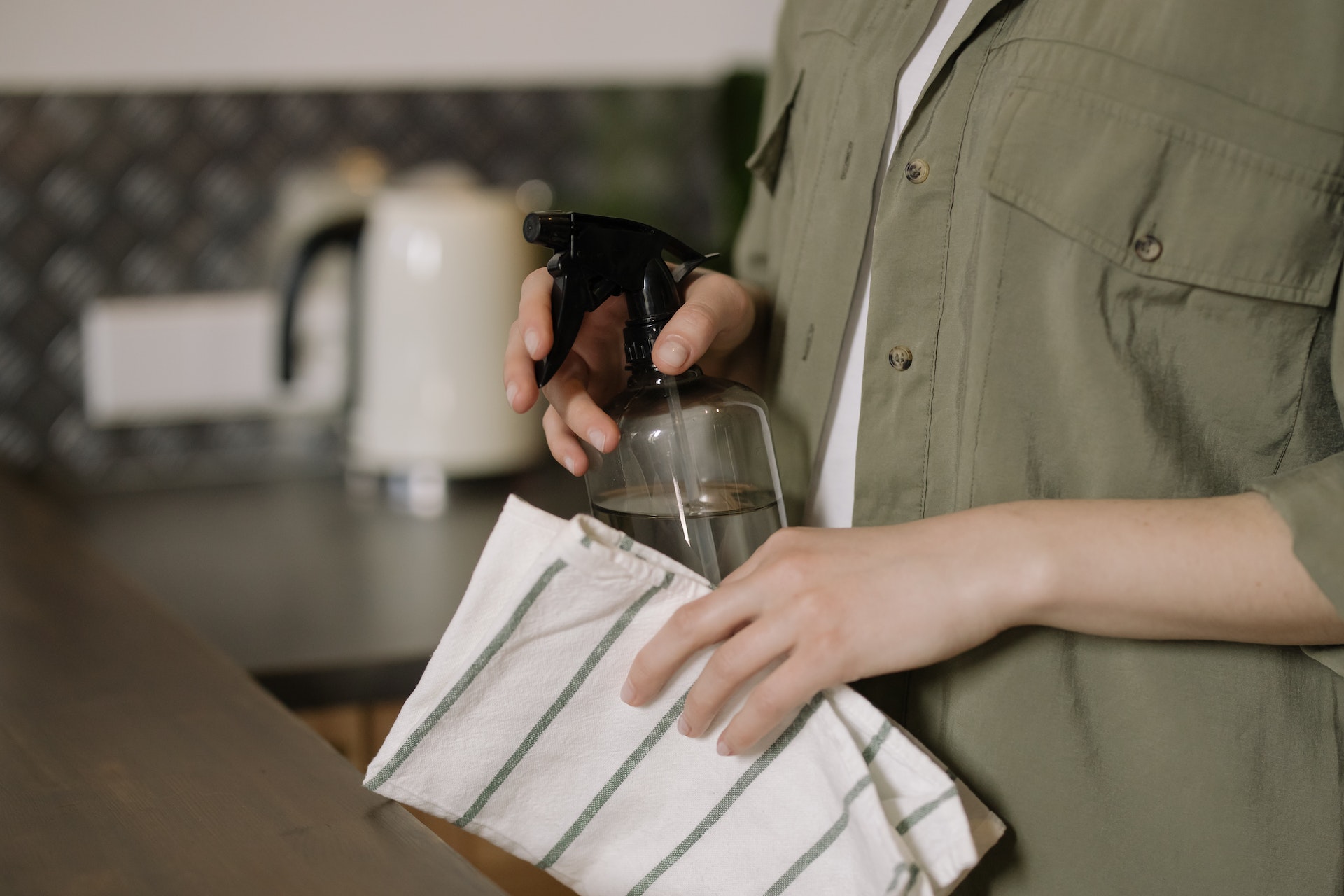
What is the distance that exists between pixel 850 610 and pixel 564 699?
0.15 metres

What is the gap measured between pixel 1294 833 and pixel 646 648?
35cm

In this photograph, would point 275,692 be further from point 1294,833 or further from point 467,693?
point 1294,833

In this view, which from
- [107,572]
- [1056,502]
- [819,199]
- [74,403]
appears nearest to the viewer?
[1056,502]

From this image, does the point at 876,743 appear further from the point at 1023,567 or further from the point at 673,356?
the point at 673,356

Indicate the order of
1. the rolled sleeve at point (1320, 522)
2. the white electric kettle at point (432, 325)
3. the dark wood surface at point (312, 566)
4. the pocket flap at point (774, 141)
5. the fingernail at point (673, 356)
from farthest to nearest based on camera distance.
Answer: the white electric kettle at point (432, 325)
the dark wood surface at point (312, 566)
the pocket flap at point (774, 141)
the fingernail at point (673, 356)
the rolled sleeve at point (1320, 522)

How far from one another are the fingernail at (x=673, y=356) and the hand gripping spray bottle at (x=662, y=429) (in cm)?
3

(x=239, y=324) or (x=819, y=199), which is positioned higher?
(x=819, y=199)

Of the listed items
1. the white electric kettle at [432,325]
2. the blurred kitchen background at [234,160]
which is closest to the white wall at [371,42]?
the blurred kitchen background at [234,160]

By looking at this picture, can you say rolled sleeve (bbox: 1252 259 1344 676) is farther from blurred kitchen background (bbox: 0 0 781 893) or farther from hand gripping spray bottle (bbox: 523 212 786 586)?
blurred kitchen background (bbox: 0 0 781 893)

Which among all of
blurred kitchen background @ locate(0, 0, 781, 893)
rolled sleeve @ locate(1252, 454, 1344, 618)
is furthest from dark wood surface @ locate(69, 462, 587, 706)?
rolled sleeve @ locate(1252, 454, 1344, 618)

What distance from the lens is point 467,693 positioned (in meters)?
0.57

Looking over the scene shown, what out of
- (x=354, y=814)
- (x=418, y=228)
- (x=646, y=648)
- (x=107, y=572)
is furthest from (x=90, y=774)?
(x=418, y=228)

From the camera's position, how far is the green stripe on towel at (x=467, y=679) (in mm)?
552

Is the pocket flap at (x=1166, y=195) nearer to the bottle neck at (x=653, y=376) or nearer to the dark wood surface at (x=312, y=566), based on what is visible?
the bottle neck at (x=653, y=376)
